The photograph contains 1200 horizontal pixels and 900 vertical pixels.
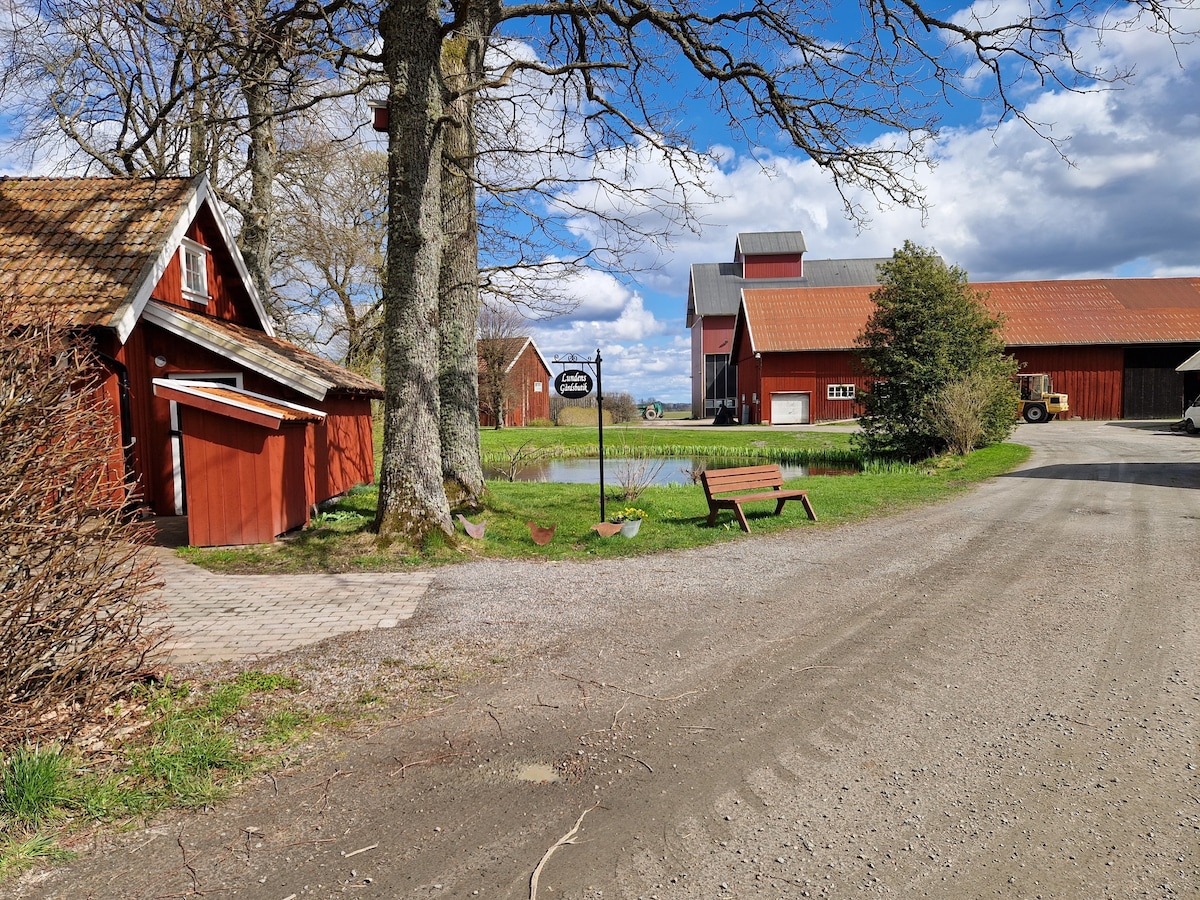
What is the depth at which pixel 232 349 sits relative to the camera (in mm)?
11234

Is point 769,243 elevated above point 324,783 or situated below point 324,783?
above

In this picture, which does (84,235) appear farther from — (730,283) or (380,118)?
(730,283)

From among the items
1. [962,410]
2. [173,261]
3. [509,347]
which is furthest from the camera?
[509,347]

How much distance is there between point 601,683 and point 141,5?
1083cm

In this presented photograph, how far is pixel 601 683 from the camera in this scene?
15.6 feet

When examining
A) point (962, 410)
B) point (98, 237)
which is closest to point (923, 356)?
point (962, 410)

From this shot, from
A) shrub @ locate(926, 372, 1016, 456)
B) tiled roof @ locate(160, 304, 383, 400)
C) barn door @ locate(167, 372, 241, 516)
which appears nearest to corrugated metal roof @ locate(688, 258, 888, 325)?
shrub @ locate(926, 372, 1016, 456)

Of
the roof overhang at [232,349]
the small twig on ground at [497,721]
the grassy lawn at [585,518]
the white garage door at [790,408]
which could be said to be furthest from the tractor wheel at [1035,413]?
the small twig on ground at [497,721]

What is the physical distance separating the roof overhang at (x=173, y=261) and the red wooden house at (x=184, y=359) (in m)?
0.02

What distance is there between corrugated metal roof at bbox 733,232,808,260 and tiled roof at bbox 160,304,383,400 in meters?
40.1

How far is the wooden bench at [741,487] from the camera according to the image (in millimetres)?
10195

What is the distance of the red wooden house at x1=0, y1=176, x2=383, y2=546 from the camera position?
30.8 feet

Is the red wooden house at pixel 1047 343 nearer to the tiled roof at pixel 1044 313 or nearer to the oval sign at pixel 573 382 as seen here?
the tiled roof at pixel 1044 313

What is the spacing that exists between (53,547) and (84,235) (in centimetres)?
1083
